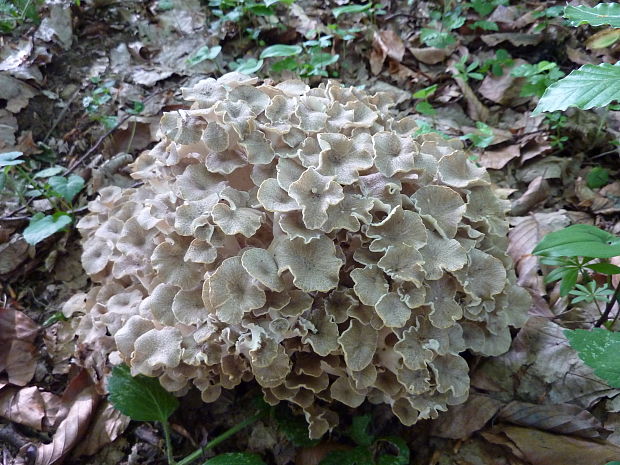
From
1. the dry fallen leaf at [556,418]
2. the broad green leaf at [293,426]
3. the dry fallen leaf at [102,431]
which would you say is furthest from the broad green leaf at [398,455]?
the dry fallen leaf at [102,431]

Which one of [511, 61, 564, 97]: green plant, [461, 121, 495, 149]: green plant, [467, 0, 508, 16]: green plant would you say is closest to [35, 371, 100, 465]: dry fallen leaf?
[461, 121, 495, 149]: green plant

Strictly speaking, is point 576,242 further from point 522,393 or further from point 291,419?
point 291,419

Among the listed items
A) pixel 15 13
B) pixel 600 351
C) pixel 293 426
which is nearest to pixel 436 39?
pixel 600 351

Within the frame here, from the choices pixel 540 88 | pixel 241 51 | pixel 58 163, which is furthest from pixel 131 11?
pixel 540 88

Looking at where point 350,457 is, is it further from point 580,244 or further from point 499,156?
point 499,156

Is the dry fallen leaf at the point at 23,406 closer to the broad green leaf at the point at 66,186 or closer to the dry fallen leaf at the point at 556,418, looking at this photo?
the broad green leaf at the point at 66,186

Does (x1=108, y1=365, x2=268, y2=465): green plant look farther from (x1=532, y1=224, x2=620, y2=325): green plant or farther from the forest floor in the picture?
(x1=532, y1=224, x2=620, y2=325): green plant
